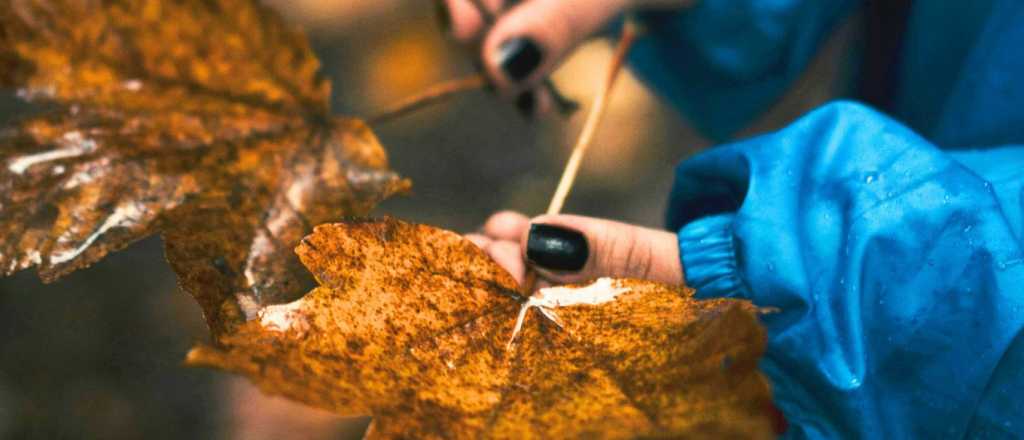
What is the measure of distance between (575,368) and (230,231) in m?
0.30

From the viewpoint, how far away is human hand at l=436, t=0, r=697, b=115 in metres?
0.84

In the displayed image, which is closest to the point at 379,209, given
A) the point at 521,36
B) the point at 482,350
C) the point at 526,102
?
the point at 526,102

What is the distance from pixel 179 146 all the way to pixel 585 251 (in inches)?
A: 15.1

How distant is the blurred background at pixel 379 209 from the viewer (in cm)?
136

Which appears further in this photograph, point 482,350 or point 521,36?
point 521,36

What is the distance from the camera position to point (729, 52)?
1.11m

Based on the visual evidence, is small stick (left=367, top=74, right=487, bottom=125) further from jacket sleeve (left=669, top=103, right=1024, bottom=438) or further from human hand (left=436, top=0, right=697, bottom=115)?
jacket sleeve (left=669, top=103, right=1024, bottom=438)

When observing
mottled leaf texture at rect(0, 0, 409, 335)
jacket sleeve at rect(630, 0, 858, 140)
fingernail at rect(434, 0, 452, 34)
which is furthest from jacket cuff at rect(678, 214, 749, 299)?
jacket sleeve at rect(630, 0, 858, 140)

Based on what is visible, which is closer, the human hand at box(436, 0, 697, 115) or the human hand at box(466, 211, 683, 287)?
the human hand at box(466, 211, 683, 287)

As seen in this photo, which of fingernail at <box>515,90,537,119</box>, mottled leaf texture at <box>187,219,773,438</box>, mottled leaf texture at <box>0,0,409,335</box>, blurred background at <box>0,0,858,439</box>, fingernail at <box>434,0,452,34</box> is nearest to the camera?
mottled leaf texture at <box>187,219,773,438</box>

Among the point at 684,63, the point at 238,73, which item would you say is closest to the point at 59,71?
the point at 238,73

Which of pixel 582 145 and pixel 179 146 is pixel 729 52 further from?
pixel 179 146

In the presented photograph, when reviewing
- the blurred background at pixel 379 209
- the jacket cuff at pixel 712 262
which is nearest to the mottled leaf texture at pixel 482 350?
the jacket cuff at pixel 712 262

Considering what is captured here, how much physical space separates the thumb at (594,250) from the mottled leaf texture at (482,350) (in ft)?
0.32
